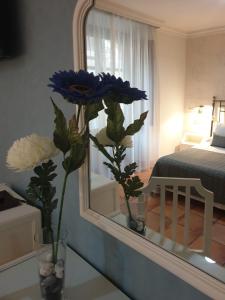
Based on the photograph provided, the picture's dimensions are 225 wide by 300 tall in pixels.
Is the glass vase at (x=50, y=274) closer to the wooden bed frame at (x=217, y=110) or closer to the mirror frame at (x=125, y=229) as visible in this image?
the mirror frame at (x=125, y=229)

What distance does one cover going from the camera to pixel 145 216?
32.8 inches

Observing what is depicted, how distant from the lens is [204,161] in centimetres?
78

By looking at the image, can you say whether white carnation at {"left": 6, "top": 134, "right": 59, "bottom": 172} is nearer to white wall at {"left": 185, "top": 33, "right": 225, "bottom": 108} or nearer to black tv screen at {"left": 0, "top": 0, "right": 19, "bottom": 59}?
white wall at {"left": 185, "top": 33, "right": 225, "bottom": 108}

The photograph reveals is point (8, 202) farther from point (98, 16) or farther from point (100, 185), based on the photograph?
point (98, 16)

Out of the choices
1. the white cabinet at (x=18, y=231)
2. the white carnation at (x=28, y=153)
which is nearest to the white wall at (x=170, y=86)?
the white carnation at (x=28, y=153)

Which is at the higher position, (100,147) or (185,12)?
(185,12)

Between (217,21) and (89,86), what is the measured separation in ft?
1.18

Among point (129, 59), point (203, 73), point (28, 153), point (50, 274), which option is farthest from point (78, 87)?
point (50, 274)

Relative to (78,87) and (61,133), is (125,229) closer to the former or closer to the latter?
(61,133)

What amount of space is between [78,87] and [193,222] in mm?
491

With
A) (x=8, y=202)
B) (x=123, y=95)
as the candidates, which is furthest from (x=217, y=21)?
(x=8, y=202)

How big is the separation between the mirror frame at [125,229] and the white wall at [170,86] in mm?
72

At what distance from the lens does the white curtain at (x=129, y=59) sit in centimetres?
78

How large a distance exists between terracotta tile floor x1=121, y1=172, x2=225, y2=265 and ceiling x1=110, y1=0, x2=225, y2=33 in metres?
0.44
